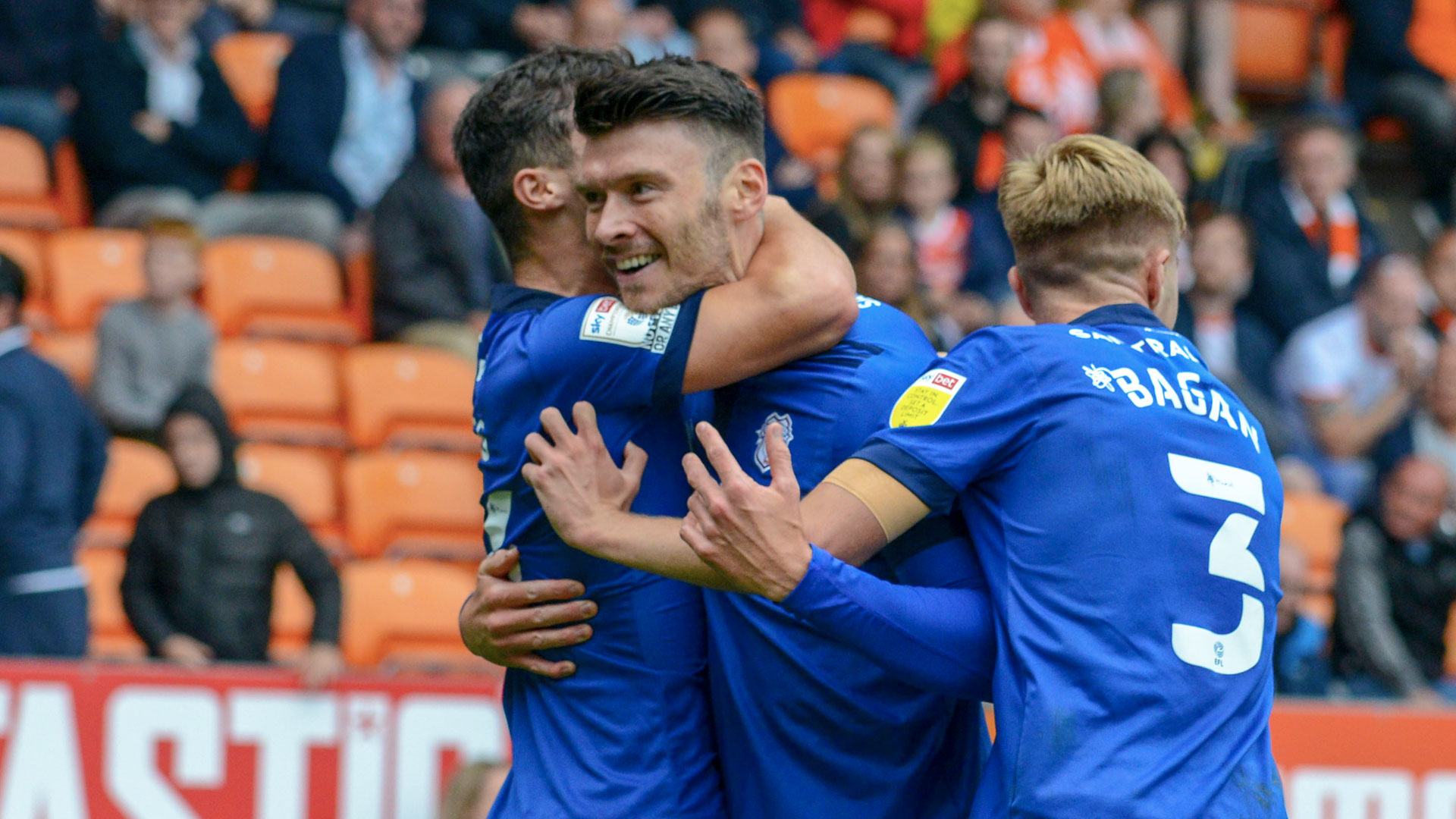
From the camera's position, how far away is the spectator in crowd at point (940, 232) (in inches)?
360

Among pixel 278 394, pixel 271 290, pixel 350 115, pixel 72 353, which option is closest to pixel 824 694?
pixel 278 394

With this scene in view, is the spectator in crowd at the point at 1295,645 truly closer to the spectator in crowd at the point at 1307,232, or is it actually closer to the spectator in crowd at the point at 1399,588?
the spectator in crowd at the point at 1399,588

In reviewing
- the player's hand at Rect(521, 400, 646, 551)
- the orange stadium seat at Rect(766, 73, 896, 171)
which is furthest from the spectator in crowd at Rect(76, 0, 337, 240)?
the player's hand at Rect(521, 400, 646, 551)

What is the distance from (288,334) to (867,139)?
10.8ft

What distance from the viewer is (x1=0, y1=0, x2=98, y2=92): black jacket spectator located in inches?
360

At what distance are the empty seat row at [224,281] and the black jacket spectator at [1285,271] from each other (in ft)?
17.4

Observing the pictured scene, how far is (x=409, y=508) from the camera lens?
7973 mm

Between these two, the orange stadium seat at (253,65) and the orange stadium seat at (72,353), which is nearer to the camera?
the orange stadium seat at (72,353)

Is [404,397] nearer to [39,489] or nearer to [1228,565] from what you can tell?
[39,489]

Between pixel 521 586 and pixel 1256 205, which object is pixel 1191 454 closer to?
pixel 521 586

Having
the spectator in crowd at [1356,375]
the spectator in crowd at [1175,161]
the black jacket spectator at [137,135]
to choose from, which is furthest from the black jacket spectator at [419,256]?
the spectator in crowd at [1356,375]

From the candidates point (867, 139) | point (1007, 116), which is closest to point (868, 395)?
point (867, 139)

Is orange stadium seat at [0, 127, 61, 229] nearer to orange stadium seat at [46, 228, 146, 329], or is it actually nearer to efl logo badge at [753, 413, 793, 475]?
orange stadium seat at [46, 228, 146, 329]

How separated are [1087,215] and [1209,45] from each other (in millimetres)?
9928
